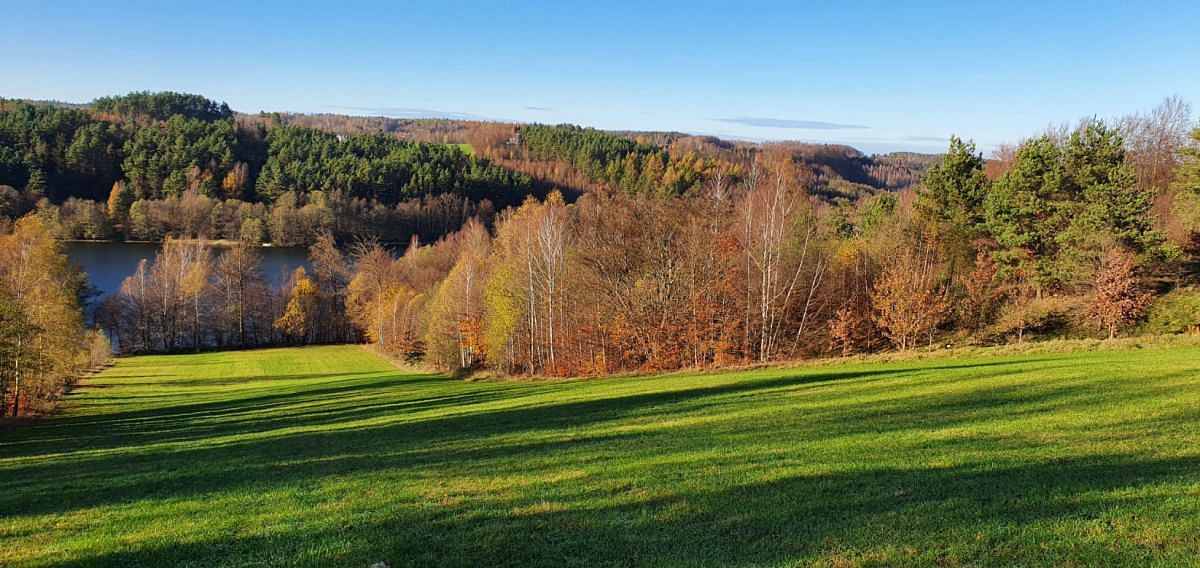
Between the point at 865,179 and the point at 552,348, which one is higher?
the point at 865,179

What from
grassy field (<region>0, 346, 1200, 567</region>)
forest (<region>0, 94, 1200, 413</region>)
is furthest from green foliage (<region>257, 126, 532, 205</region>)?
grassy field (<region>0, 346, 1200, 567</region>)

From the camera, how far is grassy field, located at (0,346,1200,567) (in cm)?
712

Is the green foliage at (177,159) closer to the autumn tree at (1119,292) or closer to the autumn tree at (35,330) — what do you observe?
the autumn tree at (35,330)

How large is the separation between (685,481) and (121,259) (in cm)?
11807

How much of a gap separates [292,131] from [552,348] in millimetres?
145852

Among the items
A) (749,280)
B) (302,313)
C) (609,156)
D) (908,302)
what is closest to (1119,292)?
(908,302)

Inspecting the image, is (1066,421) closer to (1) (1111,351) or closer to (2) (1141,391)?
(2) (1141,391)

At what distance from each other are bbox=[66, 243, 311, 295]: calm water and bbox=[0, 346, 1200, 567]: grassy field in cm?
7532

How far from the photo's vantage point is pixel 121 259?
100375 mm

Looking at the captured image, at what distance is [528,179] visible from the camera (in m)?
150

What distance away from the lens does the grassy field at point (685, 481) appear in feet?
23.4

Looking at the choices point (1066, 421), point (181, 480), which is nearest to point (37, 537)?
point (181, 480)

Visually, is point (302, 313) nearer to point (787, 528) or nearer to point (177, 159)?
point (787, 528)

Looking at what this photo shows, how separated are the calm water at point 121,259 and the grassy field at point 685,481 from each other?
247 ft
